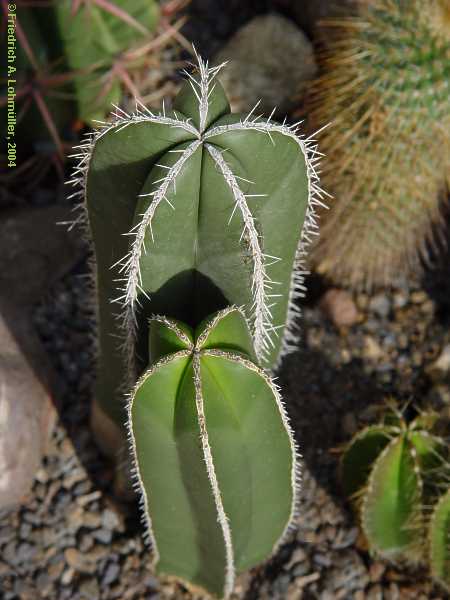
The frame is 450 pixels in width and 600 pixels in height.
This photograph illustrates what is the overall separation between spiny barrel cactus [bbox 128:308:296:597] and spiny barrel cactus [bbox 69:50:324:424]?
0.30 ft

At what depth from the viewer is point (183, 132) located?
3.46 feet

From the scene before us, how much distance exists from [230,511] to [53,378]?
856 millimetres

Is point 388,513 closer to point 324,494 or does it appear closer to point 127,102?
point 324,494

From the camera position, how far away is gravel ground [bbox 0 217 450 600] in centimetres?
167

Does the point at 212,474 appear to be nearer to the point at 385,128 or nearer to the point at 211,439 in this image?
the point at 211,439

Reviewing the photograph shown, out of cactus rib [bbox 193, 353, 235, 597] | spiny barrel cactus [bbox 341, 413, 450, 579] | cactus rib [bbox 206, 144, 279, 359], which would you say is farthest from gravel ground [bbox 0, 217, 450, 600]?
cactus rib [bbox 206, 144, 279, 359]

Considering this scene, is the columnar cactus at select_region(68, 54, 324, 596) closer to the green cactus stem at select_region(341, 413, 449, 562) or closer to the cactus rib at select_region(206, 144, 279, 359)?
the cactus rib at select_region(206, 144, 279, 359)

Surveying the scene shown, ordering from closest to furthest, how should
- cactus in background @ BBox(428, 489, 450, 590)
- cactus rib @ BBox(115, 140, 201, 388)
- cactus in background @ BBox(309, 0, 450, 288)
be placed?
cactus rib @ BBox(115, 140, 201, 388) < cactus in background @ BBox(428, 489, 450, 590) < cactus in background @ BBox(309, 0, 450, 288)

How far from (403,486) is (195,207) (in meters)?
0.79

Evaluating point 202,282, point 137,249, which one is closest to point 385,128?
point 202,282

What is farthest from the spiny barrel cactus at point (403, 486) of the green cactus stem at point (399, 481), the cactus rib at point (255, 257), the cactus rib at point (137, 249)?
the cactus rib at point (137, 249)

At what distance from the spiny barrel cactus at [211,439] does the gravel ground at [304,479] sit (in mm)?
369

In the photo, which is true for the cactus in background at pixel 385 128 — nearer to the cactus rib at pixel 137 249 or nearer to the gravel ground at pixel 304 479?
the gravel ground at pixel 304 479

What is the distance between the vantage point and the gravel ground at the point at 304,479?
65.6 inches
